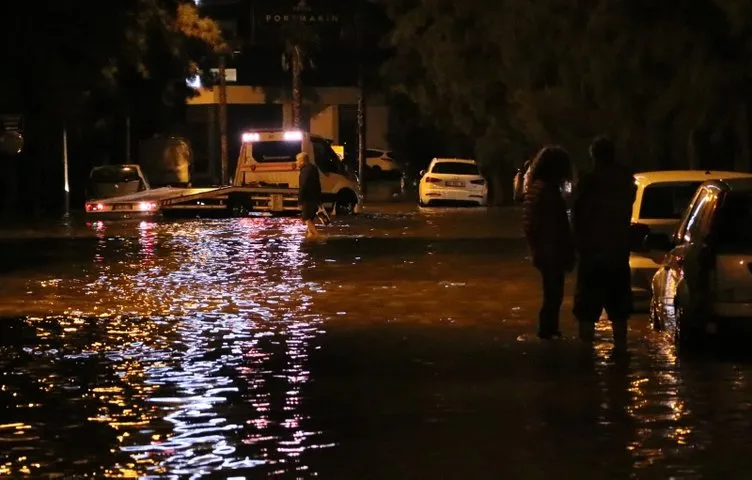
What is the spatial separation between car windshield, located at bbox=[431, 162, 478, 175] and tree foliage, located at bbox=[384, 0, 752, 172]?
0.68m

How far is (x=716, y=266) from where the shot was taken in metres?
13.1

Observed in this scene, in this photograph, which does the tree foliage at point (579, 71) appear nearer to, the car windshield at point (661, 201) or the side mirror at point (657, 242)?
the car windshield at point (661, 201)

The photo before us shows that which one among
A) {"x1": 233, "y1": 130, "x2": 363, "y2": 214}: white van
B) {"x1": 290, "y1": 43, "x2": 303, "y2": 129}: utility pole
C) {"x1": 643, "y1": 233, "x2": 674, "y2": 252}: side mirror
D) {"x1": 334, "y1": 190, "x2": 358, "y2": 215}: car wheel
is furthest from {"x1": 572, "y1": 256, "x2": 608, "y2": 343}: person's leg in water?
{"x1": 290, "y1": 43, "x2": 303, "y2": 129}: utility pole

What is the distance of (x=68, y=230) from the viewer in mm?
36688

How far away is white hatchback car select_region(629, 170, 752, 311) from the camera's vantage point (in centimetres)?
1644

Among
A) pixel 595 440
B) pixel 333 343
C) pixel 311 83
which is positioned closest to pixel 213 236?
pixel 333 343

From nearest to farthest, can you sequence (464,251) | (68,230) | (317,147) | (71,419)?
(71,419) < (464,251) < (68,230) < (317,147)

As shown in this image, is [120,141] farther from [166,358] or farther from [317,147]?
[166,358]

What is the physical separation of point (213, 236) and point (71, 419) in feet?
71.6

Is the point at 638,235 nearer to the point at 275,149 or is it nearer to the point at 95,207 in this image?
the point at 275,149

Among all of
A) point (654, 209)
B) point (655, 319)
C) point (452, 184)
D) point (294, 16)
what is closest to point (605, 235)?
point (655, 319)

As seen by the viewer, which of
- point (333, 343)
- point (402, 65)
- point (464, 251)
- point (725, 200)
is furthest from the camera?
point (402, 65)

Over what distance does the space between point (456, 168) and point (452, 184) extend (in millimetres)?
872

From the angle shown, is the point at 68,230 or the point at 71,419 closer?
the point at 71,419
